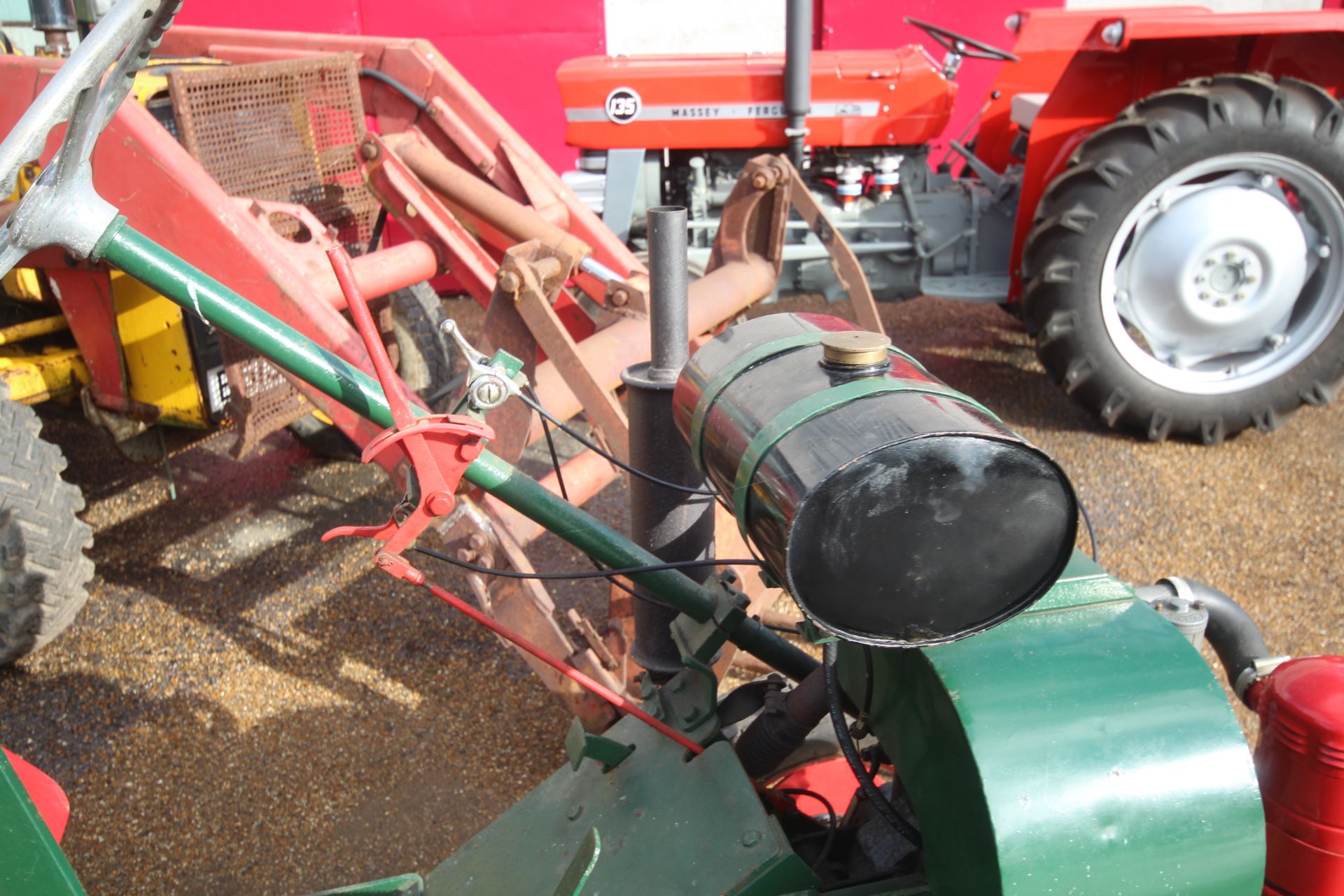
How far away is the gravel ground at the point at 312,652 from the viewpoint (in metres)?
2.38

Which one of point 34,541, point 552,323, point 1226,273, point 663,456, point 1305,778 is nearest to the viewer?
point 1305,778

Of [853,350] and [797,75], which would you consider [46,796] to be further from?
[797,75]

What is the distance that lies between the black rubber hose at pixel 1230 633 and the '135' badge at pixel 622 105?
336cm

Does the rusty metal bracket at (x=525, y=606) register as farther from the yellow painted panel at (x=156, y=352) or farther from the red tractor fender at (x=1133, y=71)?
the red tractor fender at (x=1133, y=71)

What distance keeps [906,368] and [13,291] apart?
320 cm

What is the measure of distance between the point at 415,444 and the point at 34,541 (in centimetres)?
187

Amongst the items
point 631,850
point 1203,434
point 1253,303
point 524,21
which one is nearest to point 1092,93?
point 1253,303

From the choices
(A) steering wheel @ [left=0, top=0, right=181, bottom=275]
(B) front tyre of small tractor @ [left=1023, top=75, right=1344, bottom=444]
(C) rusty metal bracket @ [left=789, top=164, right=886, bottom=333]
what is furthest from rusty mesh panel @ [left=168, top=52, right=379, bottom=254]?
(B) front tyre of small tractor @ [left=1023, top=75, right=1344, bottom=444]

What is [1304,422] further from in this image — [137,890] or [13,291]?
[13,291]

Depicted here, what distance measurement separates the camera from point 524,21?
5.68 meters

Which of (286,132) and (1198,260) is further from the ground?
(286,132)

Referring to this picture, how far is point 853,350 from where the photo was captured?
121 cm

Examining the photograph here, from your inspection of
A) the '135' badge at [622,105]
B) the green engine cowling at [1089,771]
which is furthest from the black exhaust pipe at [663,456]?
the '135' badge at [622,105]

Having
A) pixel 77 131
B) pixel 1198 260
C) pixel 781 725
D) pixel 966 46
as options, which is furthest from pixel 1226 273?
pixel 77 131
